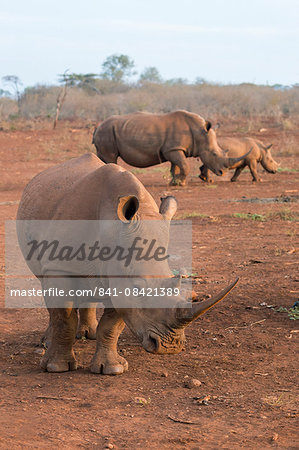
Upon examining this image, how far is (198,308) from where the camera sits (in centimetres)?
392

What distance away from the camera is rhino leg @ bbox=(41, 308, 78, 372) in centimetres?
502

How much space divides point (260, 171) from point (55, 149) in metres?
7.16

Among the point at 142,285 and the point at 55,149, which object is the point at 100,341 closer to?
the point at 142,285

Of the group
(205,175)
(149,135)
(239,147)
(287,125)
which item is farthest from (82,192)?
(287,125)

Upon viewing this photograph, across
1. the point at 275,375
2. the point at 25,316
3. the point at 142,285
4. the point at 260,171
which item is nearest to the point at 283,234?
the point at 25,316

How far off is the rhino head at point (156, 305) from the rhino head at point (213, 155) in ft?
39.2

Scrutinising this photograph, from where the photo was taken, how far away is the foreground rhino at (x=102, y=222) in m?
4.11

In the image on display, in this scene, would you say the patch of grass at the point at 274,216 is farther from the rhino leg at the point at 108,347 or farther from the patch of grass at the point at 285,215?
the rhino leg at the point at 108,347

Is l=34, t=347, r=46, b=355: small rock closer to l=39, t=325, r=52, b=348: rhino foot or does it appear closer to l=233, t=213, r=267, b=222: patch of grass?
l=39, t=325, r=52, b=348: rhino foot

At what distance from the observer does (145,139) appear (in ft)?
53.8

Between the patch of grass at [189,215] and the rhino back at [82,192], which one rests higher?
the rhino back at [82,192]

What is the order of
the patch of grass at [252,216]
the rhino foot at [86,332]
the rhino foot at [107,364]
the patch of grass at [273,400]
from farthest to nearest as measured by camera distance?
the patch of grass at [252,216] → the rhino foot at [86,332] → the rhino foot at [107,364] → the patch of grass at [273,400]

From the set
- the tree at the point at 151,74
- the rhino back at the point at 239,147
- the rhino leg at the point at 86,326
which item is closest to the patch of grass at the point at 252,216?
the rhino back at the point at 239,147

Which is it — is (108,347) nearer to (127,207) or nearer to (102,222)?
(102,222)
